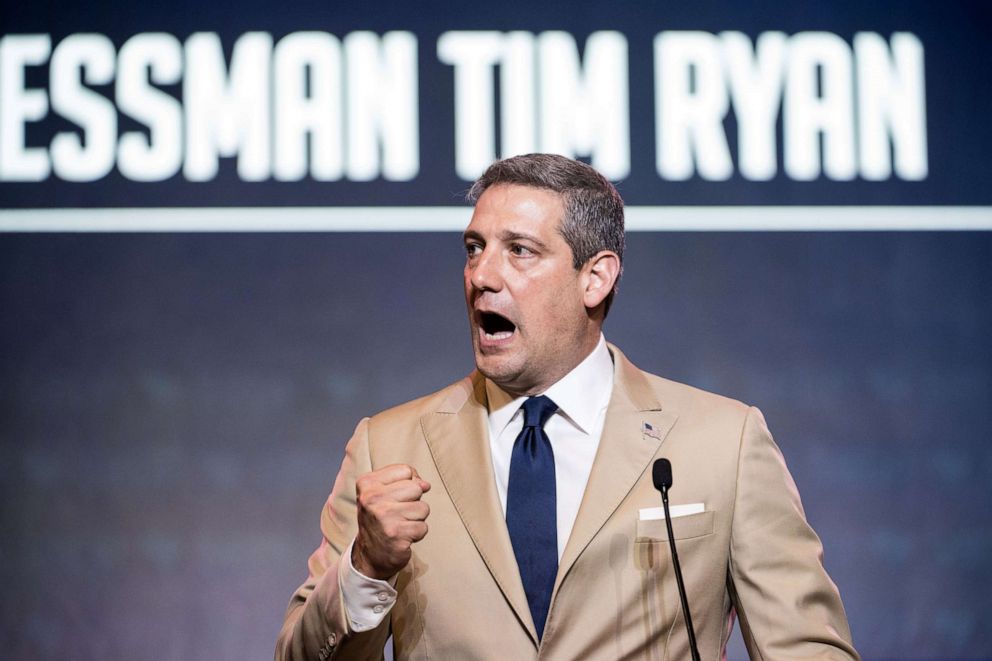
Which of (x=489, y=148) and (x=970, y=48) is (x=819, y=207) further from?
(x=489, y=148)

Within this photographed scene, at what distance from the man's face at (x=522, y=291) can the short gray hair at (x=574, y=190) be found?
2 cm

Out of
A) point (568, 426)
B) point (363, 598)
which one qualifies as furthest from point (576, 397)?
point (363, 598)

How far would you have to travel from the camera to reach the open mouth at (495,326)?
196cm

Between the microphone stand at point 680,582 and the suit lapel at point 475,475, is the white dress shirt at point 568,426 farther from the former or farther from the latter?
the microphone stand at point 680,582

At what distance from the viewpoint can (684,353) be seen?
3.27 m

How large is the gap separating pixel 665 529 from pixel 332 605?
1.85 feet

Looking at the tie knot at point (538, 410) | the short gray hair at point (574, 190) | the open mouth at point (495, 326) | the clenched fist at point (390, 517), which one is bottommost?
the clenched fist at point (390, 517)

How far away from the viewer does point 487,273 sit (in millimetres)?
1941

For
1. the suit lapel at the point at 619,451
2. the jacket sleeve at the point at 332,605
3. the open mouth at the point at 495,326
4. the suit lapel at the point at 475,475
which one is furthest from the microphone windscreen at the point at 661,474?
the jacket sleeve at the point at 332,605

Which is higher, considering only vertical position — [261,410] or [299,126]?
[299,126]

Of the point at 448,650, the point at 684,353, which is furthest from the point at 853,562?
the point at 448,650

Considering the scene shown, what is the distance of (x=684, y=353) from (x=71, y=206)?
185 cm

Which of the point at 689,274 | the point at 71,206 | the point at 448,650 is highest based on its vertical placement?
the point at 71,206

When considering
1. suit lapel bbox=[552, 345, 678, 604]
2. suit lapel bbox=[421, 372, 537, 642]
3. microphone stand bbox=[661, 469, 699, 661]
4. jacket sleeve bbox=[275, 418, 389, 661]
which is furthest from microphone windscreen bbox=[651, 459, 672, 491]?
jacket sleeve bbox=[275, 418, 389, 661]
